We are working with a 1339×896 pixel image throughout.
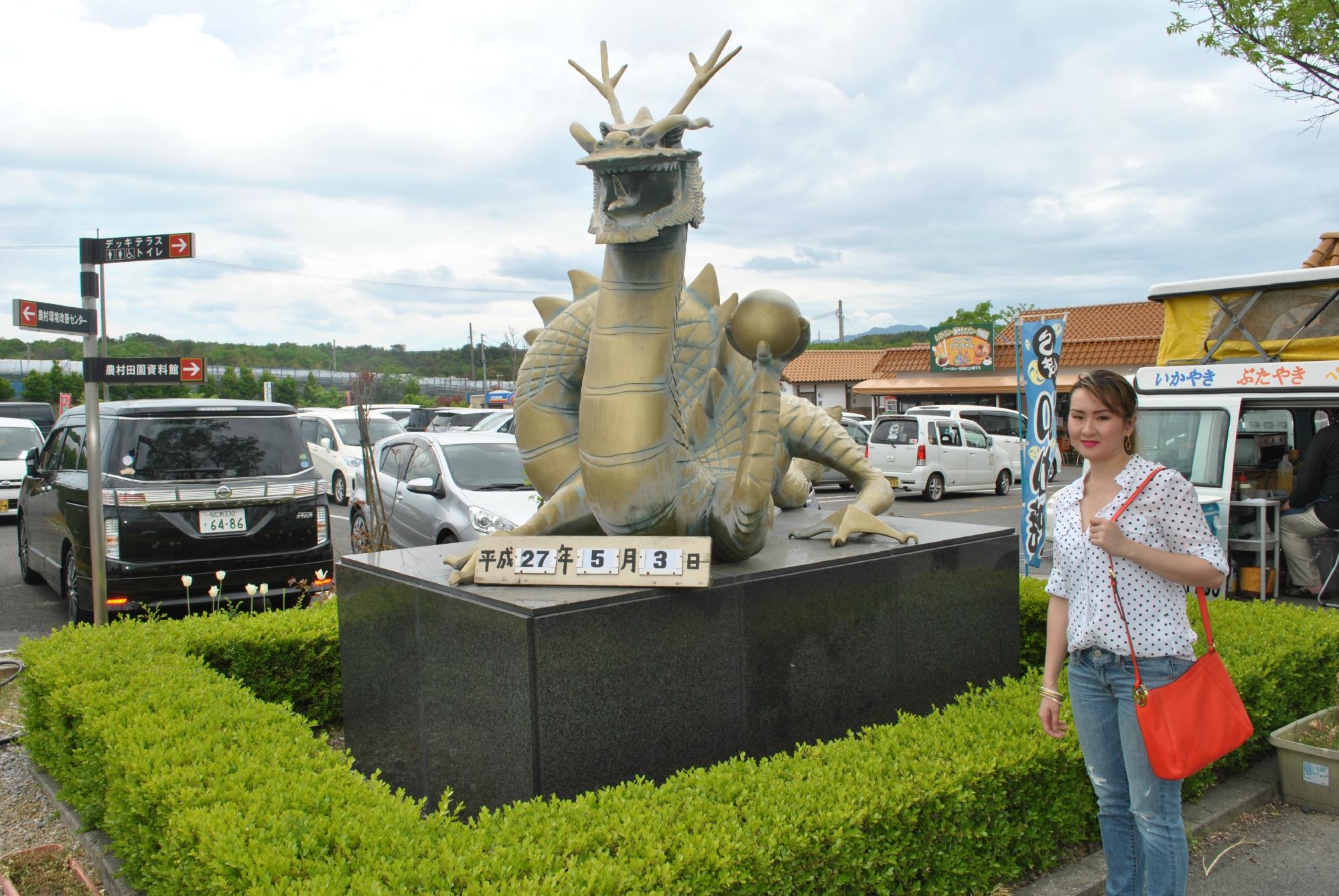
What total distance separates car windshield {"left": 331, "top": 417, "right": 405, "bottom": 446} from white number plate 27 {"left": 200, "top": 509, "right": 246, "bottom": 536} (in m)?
9.93

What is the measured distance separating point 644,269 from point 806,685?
1.93 m

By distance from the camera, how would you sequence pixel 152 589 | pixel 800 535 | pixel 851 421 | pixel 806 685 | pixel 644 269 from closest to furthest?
pixel 644 269
pixel 806 685
pixel 800 535
pixel 152 589
pixel 851 421

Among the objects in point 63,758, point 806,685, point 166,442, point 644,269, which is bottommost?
point 63,758

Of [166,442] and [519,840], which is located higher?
[166,442]

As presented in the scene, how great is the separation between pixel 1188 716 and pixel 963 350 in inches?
1006

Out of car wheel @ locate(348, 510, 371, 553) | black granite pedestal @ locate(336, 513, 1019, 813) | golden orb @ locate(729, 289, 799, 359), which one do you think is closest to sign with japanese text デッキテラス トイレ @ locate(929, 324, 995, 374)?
car wheel @ locate(348, 510, 371, 553)

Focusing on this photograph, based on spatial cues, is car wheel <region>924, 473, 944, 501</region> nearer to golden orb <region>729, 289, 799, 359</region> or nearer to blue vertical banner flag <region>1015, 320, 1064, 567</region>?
blue vertical banner flag <region>1015, 320, 1064, 567</region>

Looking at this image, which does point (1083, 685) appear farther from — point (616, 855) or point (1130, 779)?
point (616, 855)

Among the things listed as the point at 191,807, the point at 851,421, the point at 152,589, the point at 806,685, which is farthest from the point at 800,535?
the point at 851,421

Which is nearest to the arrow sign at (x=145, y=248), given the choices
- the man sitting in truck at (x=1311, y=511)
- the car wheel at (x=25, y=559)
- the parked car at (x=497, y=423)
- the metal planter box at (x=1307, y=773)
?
the car wheel at (x=25, y=559)

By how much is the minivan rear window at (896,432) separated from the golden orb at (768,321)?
48.1 feet

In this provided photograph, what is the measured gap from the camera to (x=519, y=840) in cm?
263

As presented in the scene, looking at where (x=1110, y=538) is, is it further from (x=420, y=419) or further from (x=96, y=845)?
(x=420, y=419)

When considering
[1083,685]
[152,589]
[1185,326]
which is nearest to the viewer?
[1083,685]
